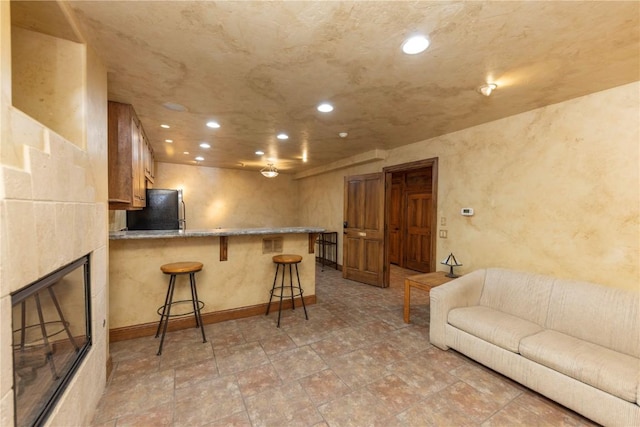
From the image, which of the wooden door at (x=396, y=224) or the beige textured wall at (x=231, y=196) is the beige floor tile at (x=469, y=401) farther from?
the beige textured wall at (x=231, y=196)

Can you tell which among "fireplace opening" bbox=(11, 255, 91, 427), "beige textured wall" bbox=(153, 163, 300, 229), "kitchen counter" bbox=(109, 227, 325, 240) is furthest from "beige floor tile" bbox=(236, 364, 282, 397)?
"beige textured wall" bbox=(153, 163, 300, 229)

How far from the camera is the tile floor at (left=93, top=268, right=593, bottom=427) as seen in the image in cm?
175

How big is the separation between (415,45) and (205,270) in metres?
3.07

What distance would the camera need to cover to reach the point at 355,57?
1.86m

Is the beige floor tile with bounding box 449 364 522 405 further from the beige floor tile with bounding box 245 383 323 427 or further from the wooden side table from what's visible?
the beige floor tile with bounding box 245 383 323 427

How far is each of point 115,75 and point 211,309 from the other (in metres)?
2.56

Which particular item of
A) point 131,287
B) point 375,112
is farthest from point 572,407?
point 131,287

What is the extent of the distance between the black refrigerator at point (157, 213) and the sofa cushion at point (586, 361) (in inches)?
199

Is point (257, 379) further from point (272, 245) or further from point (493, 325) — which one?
point (493, 325)

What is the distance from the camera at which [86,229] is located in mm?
1640

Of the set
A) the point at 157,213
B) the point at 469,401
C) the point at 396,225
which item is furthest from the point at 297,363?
the point at 396,225

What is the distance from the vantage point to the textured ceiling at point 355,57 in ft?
4.74

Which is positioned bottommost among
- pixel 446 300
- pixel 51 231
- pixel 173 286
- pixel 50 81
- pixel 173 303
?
pixel 173 303

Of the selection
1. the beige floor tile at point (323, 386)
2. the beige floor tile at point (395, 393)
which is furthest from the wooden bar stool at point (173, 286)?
the beige floor tile at point (395, 393)
